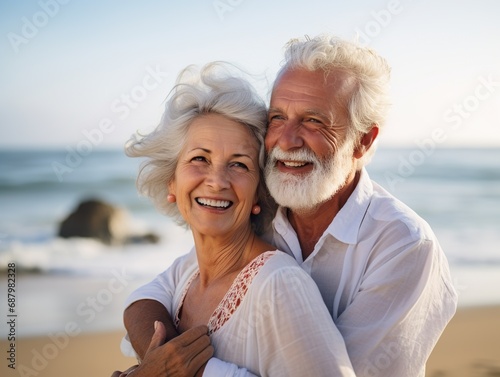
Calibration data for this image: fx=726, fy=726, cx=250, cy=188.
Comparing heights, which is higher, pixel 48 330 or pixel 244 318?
pixel 244 318

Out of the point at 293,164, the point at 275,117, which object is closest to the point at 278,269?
the point at 293,164

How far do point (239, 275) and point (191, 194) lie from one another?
383 millimetres

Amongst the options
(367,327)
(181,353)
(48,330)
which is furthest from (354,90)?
(48,330)

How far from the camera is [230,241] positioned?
2922 millimetres

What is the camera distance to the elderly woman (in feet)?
7.93

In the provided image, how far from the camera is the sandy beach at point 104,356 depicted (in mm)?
6418

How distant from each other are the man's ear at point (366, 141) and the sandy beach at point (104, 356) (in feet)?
12.2

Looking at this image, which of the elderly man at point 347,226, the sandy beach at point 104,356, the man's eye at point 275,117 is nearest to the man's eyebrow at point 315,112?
the elderly man at point 347,226

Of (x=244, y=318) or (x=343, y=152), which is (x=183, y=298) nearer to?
(x=244, y=318)

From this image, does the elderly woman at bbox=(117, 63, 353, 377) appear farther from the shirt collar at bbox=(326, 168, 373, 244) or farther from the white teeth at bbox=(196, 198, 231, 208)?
the shirt collar at bbox=(326, 168, 373, 244)

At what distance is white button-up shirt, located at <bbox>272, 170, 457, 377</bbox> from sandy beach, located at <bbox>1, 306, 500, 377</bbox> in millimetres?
3807

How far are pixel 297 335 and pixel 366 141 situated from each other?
3.92 ft

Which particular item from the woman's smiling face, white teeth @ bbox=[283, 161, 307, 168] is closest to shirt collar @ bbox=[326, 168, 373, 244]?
white teeth @ bbox=[283, 161, 307, 168]

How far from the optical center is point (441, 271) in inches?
113
